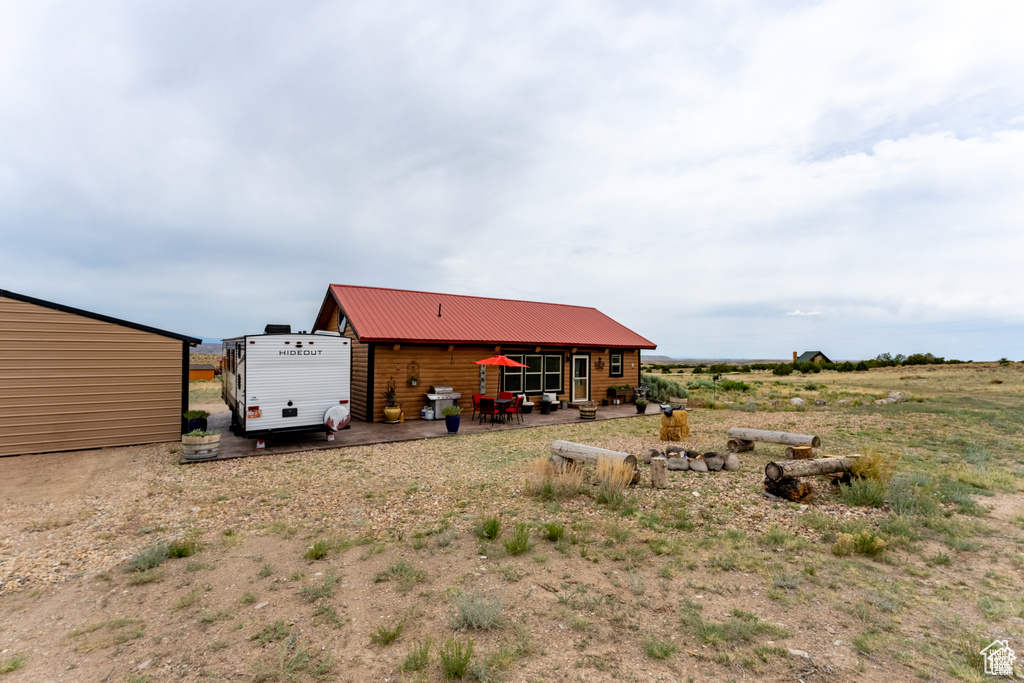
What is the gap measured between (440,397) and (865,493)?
11.9 metres

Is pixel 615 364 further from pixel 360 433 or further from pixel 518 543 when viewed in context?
pixel 518 543

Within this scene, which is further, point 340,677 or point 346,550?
point 346,550

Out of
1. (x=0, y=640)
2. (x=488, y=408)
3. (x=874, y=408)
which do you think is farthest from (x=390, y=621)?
(x=874, y=408)

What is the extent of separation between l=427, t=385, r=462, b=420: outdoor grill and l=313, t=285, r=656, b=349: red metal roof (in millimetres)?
1738

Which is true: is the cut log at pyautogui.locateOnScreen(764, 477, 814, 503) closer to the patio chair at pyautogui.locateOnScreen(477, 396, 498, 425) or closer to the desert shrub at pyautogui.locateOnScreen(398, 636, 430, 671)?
the desert shrub at pyautogui.locateOnScreen(398, 636, 430, 671)

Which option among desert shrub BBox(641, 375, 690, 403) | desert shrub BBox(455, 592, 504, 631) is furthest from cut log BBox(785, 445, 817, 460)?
desert shrub BBox(641, 375, 690, 403)

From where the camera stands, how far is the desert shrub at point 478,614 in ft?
12.9

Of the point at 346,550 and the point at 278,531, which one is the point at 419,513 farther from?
the point at 278,531

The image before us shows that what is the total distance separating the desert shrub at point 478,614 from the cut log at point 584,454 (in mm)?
4499

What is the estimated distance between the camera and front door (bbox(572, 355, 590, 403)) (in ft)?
66.8

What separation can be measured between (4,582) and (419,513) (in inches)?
179

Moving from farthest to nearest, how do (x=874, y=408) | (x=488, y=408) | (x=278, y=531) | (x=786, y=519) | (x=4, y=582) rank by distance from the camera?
(x=874, y=408) < (x=488, y=408) < (x=786, y=519) < (x=278, y=531) < (x=4, y=582)

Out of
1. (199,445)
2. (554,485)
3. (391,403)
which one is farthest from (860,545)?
(391,403)

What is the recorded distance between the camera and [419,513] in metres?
6.76
